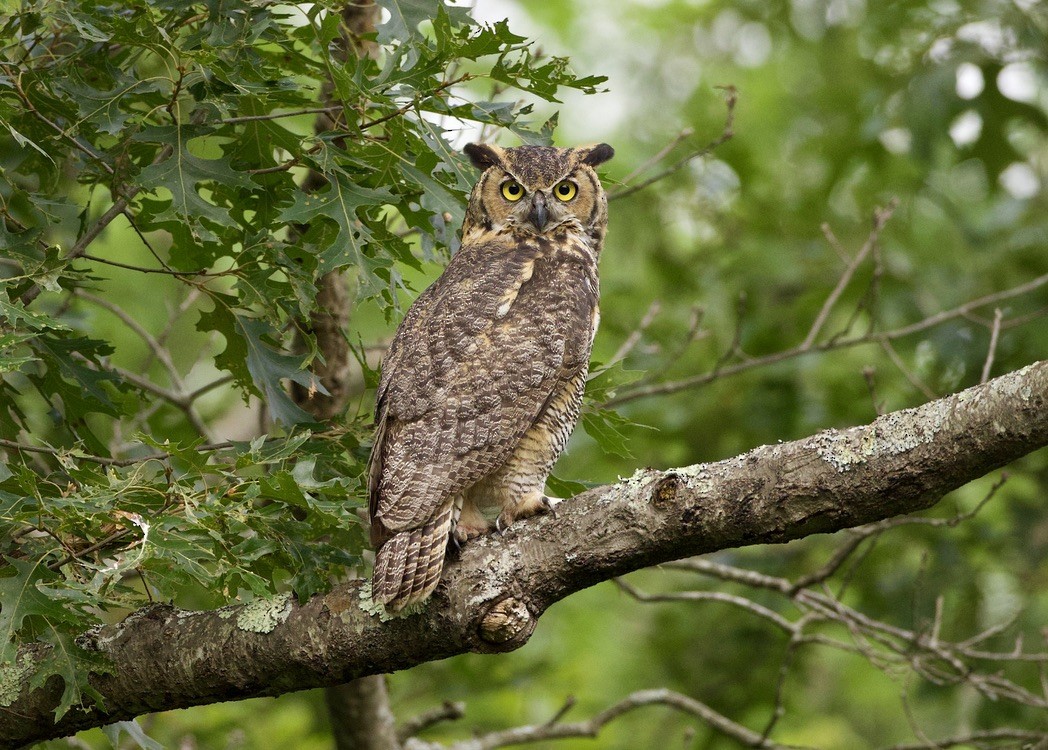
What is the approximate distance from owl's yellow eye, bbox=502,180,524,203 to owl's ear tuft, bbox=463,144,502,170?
0.30ft

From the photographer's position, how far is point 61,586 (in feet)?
9.97

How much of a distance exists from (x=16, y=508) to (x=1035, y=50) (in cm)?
696

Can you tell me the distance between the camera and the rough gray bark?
2.61 m

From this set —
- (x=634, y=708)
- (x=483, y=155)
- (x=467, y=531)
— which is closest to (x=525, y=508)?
(x=467, y=531)

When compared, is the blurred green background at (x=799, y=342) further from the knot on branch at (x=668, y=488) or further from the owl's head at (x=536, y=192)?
the knot on branch at (x=668, y=488)

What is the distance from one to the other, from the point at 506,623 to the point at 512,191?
2.17 m

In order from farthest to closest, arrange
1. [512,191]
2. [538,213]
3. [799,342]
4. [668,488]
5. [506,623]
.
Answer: [799,342], [512,191], [538,213], [506,623], [668,488]

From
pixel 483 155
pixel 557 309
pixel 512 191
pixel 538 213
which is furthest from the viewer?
pixel 483 155

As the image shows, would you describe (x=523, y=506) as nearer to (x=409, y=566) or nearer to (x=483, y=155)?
(x=409, y=566)

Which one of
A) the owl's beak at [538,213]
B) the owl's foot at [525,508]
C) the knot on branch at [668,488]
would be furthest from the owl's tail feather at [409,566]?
the owl's beak at [538,213]

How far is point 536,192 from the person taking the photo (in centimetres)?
461

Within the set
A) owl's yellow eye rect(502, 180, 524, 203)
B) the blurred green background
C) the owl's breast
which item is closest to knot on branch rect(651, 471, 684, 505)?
the owl's breast

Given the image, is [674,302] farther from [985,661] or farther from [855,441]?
[855,441]

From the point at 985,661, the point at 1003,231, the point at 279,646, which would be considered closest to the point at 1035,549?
the point at 985,661
